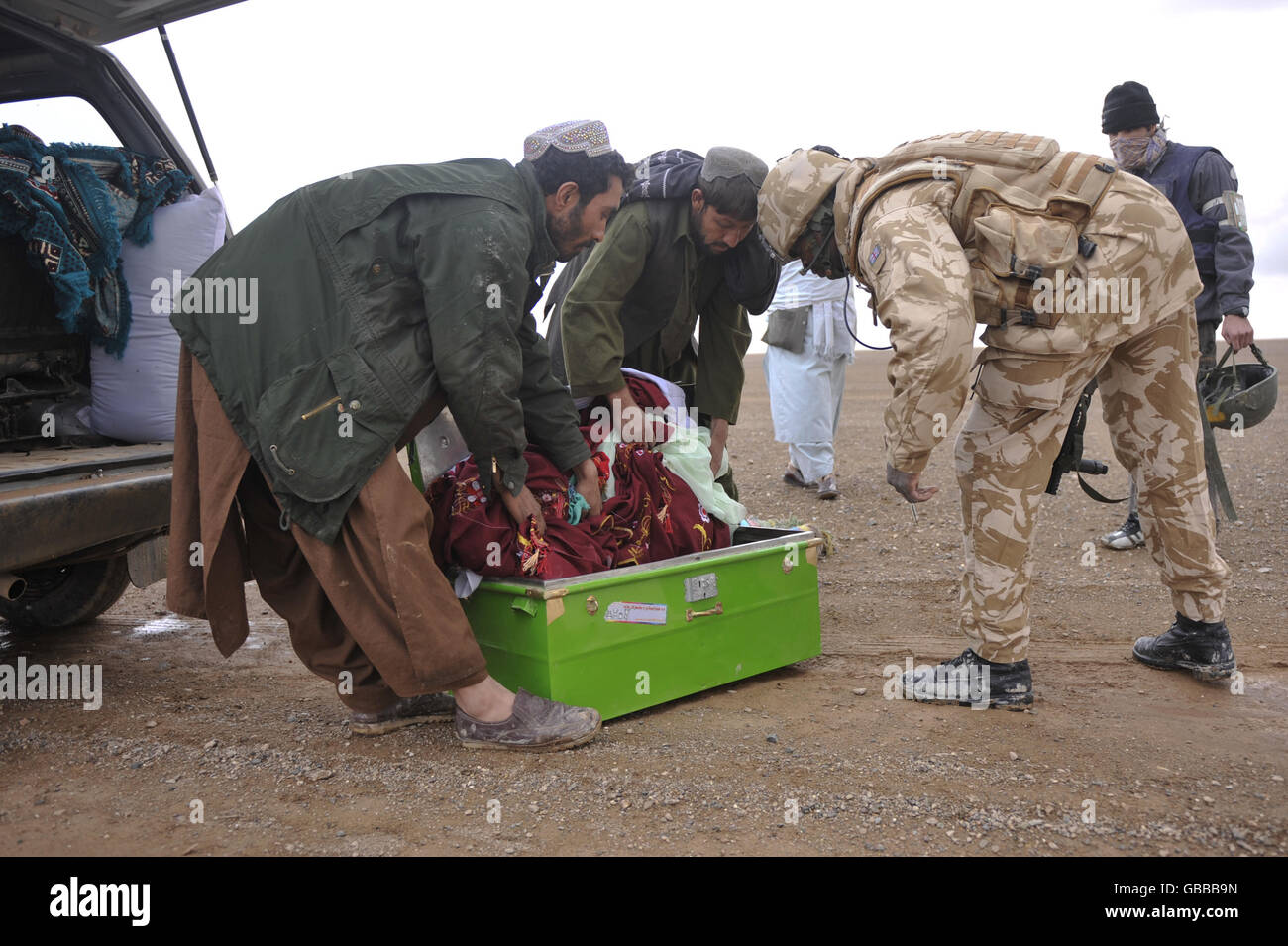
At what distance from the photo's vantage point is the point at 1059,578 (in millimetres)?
4531

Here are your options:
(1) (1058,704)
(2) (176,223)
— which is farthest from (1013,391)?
(2) (176,223)

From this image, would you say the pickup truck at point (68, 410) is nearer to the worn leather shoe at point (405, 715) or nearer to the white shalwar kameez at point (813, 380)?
the worn leather shoe at point (405, 715)

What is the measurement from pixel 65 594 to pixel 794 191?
3388mm

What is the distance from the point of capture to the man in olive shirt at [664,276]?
3260 millimetres

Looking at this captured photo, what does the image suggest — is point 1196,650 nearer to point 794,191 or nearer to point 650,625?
point 650,625

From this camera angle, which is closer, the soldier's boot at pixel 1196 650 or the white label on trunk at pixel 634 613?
the white label on trunk at pixel 634 613

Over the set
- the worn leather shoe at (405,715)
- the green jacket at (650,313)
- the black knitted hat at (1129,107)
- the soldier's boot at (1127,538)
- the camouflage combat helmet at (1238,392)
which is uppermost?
the black knitted hat at (1129,107)

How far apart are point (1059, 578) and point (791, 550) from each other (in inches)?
75.2

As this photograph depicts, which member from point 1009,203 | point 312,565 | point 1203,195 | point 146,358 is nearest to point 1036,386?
point 1009,203

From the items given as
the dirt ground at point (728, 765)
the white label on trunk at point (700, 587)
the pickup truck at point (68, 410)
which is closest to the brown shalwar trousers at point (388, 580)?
the dirt ground at point (728, 765)

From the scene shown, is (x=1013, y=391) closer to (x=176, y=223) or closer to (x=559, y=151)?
(x=559, y=151)

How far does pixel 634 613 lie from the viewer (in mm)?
2846

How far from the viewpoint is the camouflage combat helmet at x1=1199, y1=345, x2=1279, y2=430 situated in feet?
14.7

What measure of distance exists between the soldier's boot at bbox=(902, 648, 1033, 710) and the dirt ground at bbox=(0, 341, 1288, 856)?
0.07 metres
